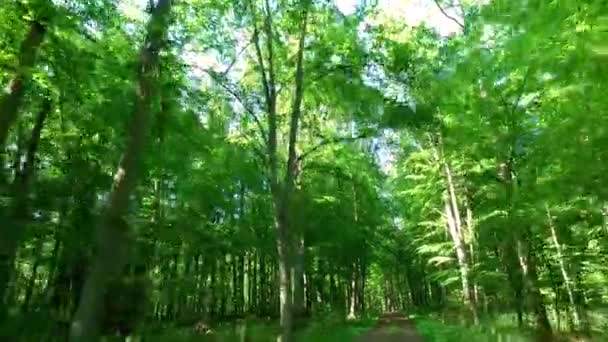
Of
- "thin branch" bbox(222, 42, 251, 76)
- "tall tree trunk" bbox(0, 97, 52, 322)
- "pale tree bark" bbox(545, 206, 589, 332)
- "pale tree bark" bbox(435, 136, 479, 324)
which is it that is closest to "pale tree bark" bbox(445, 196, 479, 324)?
"pale tree bark" bbox(435, 136, 479, 324)

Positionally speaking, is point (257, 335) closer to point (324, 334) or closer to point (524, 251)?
point (324, 334)

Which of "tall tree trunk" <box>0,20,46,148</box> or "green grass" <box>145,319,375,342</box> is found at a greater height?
"tall tree trunk" <box>0,20,46,148</box>

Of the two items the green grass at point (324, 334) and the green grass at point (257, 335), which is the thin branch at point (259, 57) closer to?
the green grass at point (257, 335)

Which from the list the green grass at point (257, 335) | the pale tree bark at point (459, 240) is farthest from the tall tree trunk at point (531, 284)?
the green grass at point (257, 335)

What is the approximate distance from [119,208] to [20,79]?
17.6ft

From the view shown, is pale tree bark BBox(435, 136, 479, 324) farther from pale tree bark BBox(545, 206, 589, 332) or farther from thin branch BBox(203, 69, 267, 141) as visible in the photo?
thin branch BBox(203, 69, 267, 141)

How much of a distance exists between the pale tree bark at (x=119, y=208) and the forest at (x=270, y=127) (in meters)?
0.02

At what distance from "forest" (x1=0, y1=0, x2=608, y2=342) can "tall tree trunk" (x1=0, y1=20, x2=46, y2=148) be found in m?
0.03

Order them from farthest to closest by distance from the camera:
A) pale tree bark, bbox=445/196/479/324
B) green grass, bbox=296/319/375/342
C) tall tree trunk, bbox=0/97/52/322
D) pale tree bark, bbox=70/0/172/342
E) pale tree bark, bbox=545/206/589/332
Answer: pale tree bark, bbox=445/196/479/324 < green grass, bbox=296/319/375/342 < pale tree bark, bbox=545/206/589/332 < tall tree trunk, bbox=0/97/52/322 < pale tree bark, bbox=70/0/172/342

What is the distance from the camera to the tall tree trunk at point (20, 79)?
9367 mm

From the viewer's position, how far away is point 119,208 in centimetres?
559

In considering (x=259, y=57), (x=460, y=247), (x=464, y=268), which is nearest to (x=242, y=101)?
(x=259, y=57)

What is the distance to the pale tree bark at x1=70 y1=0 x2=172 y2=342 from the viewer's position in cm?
516

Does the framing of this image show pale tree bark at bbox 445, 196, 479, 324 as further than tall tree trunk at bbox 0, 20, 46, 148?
Yes
